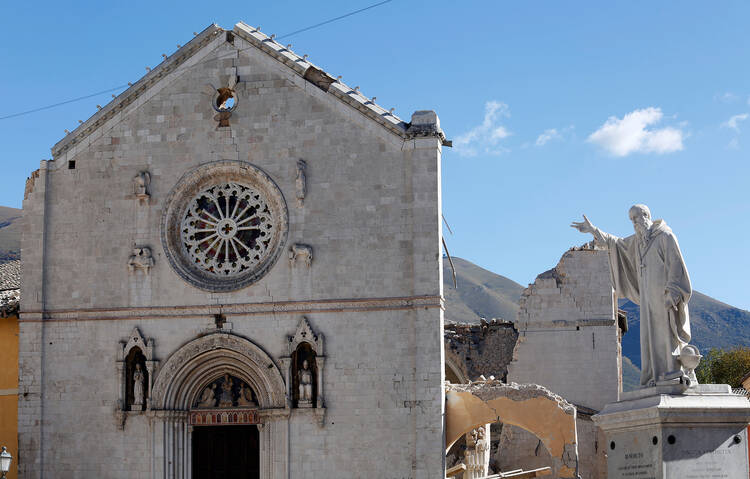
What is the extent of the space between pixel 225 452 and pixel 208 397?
4.49 ft

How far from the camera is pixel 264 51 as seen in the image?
1048 inches

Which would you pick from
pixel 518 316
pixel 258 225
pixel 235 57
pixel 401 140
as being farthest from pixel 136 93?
pixel 518 316

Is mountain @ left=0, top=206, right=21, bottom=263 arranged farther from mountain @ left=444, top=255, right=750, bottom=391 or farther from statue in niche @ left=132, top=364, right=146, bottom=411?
statue in niche @ left=132, top=364, right=146, bottom=411

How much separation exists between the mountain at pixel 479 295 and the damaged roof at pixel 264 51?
9375 cm

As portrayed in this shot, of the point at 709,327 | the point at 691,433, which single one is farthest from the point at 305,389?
the point at 709,327

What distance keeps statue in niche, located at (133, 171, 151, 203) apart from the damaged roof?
1836 millimetres

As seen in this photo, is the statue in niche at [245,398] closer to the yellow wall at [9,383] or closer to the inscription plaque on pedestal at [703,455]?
the yellow wall at [9,383]

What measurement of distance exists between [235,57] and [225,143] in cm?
210

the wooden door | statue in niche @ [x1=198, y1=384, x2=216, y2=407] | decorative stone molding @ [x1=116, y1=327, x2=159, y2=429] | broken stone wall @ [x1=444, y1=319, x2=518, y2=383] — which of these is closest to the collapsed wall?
broken stone wall @ [x1=444, y1=319, x2=518, y2=383]

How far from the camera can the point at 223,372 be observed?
2614 centimetres

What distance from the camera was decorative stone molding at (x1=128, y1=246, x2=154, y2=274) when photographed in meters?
26.0

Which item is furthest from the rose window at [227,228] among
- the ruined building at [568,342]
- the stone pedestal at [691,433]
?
the stone pedestal at [691,433]

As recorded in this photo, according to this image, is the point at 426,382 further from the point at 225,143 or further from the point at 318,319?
the point at 225,143

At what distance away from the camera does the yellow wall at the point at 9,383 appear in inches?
1089
